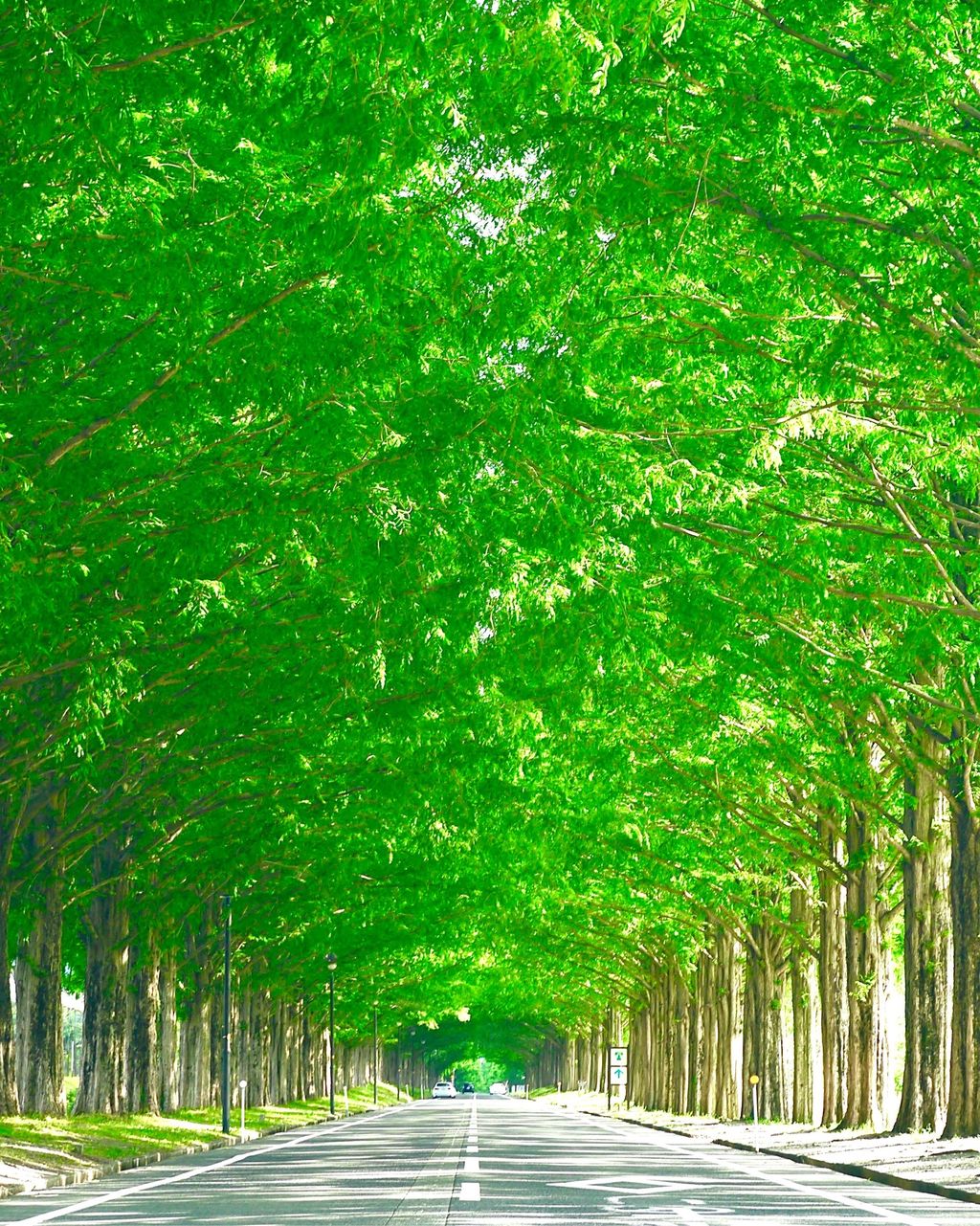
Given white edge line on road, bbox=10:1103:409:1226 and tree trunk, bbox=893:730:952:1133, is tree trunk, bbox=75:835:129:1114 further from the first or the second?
tree trunk, bbox=893:730:952:1133

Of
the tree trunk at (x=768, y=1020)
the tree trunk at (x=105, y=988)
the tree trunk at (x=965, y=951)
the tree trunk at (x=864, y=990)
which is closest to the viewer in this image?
the tree trunk at (x=965, y=951)

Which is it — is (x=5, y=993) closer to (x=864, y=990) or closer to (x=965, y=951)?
(x=965, y=951)

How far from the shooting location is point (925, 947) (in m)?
28.3

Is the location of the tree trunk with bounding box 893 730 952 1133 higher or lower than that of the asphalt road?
higher

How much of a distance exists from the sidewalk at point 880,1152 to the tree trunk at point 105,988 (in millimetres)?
12852

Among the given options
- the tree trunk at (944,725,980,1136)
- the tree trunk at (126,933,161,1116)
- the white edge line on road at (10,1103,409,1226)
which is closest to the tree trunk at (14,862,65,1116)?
the white edge line on road at (10,1103,409,1226)

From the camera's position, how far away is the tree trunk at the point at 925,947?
A: 2775 centimetres

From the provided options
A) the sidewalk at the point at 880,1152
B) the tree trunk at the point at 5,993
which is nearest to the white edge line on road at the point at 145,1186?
the tree trunk at the point at 5,993

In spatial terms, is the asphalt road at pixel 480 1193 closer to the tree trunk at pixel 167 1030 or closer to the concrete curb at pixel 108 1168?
the concrete curb at pixel 108 1168

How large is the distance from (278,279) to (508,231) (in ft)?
6.80

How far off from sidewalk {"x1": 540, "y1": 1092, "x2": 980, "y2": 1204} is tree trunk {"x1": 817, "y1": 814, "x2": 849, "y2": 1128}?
85 cm

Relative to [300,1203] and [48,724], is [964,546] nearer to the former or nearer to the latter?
[300,1203]

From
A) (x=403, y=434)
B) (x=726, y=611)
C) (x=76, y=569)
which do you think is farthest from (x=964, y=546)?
(x=76, y=569)

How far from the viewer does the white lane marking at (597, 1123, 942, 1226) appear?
1584 centimetres
